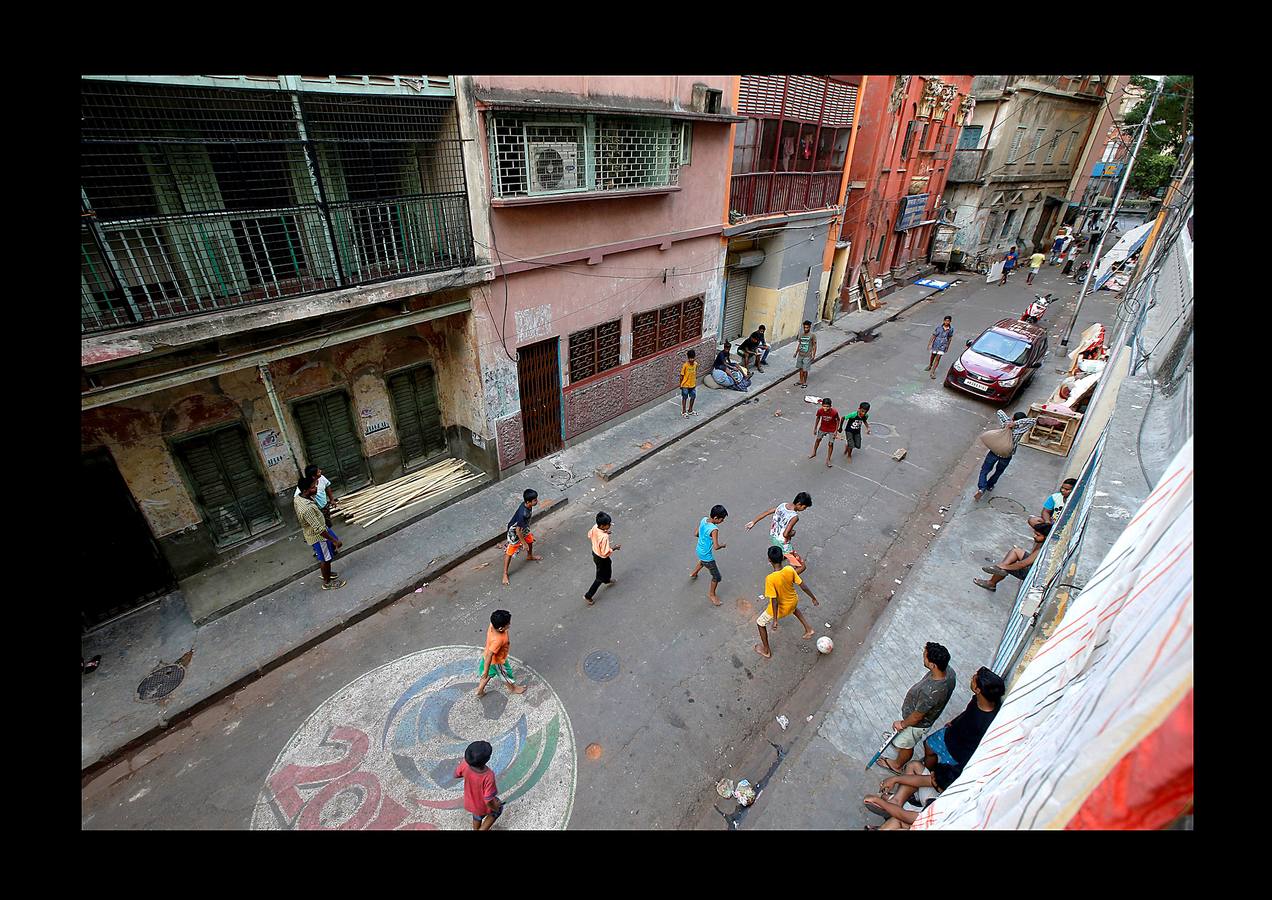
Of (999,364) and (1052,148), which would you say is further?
(1052,148)

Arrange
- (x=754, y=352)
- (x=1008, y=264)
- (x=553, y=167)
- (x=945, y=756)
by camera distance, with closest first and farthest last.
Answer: (x=945, y=756) → (x=553, y=167) → (x=754, y=352) → (x=1008, y=264)

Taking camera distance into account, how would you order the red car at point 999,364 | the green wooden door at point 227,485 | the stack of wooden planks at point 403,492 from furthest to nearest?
the red car at point 999,364 → the stack of wooden planks at point 403,492 → the green wooden door at point 227,485

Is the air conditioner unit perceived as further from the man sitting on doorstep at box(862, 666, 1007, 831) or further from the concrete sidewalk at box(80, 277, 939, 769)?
the man sitting on doorstep at box(862, 666, 1007, 831)

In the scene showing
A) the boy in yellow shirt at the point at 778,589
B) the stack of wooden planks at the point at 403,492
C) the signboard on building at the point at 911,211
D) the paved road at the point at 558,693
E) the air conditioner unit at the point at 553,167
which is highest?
the air conditioner unit at the point at 553,167

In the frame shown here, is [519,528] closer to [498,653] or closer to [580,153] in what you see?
[498,653]

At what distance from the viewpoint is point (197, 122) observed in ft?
20.3

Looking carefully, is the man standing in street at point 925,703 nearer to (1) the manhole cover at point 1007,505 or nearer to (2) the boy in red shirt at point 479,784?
(2) the boy in red shirt at point 479,784

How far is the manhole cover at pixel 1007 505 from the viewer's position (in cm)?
945

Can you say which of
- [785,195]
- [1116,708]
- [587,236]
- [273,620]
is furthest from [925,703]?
[785,195]

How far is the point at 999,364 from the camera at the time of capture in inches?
555

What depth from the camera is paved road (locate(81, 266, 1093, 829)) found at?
5219 millimetres

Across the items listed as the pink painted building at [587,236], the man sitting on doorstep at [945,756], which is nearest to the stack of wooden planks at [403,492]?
the pink painted building at [587,236]

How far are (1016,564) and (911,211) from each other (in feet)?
69.3

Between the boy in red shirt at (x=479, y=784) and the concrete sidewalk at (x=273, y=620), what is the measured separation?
137 inches
